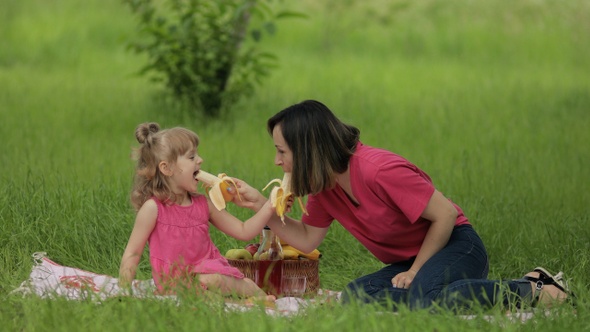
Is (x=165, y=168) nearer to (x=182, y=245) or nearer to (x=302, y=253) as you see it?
(x=182, y=245)

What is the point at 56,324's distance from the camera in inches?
158

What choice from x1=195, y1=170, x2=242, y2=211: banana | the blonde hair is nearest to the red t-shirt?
x1=195, y1=170, x2=242, y2=211: banana

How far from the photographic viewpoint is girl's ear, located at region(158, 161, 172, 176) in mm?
4785

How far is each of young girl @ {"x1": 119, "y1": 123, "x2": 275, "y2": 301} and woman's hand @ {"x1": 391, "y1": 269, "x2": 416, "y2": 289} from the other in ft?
1.81

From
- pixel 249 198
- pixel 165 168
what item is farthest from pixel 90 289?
pixel 249 198

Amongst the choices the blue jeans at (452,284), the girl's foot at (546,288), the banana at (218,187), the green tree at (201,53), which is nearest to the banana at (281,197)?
the banana at (218,187)

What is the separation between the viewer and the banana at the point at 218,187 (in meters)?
4.82

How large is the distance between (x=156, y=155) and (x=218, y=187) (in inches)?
12.1

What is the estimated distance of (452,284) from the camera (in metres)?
4.64

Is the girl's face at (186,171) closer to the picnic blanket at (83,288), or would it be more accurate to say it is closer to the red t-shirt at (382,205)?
the picnic blanket at (83,288)

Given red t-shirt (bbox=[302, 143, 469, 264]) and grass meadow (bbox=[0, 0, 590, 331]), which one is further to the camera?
red t-shirt (bbox=[302, 143, 469, 264])

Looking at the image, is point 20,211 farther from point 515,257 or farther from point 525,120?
point 525,120

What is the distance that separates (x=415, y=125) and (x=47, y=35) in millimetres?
6921

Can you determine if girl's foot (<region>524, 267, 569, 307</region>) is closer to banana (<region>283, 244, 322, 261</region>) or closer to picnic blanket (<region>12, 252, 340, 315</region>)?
picnic blanket (<region>12, 252, 340, 315</region>)
